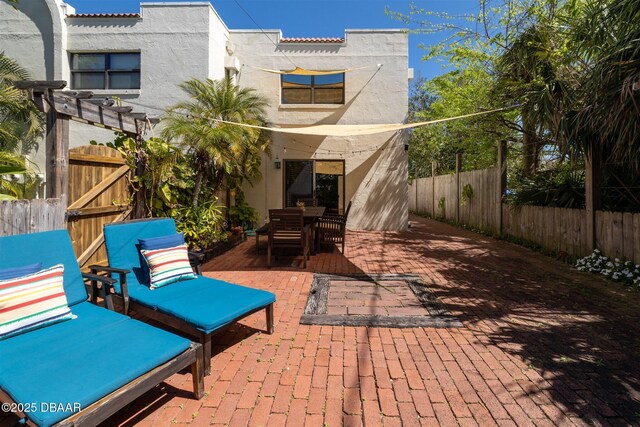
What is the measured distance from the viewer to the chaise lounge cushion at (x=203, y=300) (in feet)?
8.50

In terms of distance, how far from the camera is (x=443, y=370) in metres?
2.57

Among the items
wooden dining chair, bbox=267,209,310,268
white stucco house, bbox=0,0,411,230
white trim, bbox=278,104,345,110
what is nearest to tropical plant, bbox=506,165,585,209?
white stucco house, bbox=0,0,411,230

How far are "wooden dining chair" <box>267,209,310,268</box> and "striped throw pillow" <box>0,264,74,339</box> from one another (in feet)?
11.2

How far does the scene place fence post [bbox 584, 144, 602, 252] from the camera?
18.5 ft

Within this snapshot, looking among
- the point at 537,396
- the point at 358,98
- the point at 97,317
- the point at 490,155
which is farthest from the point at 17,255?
the point at 490,155

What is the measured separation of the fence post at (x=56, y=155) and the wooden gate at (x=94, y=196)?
32cm

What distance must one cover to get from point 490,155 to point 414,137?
698 centimetres

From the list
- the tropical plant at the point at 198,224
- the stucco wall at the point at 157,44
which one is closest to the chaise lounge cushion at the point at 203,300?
the tropical plant at the point at 198,224

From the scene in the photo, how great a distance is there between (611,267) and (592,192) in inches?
56.4

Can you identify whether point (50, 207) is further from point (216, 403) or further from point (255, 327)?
point (216, 403)

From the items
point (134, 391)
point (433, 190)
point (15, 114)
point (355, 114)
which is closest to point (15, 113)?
point (15, 114)

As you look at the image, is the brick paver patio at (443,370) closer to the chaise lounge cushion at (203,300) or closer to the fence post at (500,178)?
the chaise lounge cushion at (203,300)

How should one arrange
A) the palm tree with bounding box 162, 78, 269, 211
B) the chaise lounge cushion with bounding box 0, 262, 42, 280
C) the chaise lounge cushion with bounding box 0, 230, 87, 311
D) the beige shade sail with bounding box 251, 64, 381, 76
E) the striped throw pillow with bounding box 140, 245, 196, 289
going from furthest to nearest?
the beige shade sail with bounding box 251, 64, 381, 76
the palm tree with bounding box 162, 78, 269, 211
the striped throw pillow with bounding box 140, 245, 196, 289
the chaise lounge cushion with bounding box 0, 230, 87, 311
the chaise lounge cushion with bounding box 0, 262, 42, 280

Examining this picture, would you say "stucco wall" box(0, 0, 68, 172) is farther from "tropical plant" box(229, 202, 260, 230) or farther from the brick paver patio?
the brick paver patio
